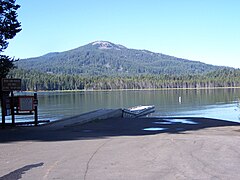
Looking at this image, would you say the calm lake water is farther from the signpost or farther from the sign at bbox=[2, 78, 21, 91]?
the sign at bbox=[2, 78, 21, 91]

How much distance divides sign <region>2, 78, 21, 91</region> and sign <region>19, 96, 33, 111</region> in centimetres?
55

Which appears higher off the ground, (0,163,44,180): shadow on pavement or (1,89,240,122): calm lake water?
(0,163,44,180): shadow on pavement

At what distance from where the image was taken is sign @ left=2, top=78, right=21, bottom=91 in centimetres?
1678

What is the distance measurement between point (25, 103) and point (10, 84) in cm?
110

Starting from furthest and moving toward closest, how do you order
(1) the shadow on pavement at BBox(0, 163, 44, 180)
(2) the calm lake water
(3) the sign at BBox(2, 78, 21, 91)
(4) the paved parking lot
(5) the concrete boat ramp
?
(2) the calm lake water
(5) the concrete boat ramp
(3) the sign at BBox(2, 78, 21, 91)
(4) the paved parking lot
(1) the shadow on pavement at BBox(0, 163, 44, 180)

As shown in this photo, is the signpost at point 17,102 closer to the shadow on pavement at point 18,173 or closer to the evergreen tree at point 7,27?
the evergreen tree at point 7,27

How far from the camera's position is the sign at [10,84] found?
1678cm

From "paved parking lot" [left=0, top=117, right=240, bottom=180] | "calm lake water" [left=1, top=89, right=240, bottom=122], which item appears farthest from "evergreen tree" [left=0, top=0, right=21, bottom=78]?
"calm lake water" [left=1, top=89, right=240, bottom=122]

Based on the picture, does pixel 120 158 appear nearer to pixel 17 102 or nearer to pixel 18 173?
pixel 18 173

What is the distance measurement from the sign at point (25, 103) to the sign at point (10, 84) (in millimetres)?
549

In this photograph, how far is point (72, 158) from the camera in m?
8.85

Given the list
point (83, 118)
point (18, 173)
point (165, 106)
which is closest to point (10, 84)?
point (83, 118)

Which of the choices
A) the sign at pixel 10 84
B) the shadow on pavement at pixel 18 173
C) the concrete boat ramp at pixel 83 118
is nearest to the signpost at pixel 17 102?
the sign at pixel 10 84

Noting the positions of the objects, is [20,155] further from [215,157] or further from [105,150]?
[215,157]
